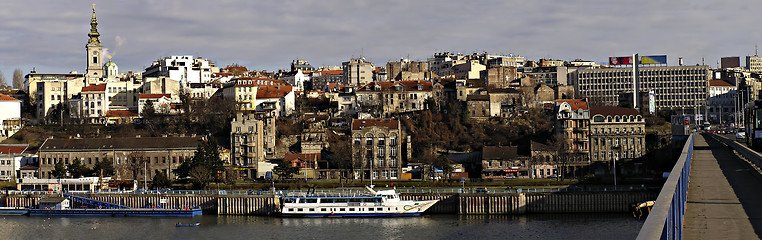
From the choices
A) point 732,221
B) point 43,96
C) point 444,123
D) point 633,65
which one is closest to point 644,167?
point 444,123

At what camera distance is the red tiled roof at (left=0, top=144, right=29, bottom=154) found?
7669 centimetres

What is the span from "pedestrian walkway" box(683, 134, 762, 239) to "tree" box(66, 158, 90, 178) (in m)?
56.1

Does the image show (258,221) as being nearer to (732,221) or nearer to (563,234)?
(563,234)

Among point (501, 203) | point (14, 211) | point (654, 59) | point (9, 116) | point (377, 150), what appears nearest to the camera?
point (501, 203)

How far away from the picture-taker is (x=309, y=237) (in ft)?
146

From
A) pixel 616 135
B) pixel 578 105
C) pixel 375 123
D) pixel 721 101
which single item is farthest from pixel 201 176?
pixel 721 101

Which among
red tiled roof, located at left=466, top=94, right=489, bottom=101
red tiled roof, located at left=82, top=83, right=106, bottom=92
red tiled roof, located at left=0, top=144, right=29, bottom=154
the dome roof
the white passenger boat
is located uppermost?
the dome roof

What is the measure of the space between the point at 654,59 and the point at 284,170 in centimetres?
6677

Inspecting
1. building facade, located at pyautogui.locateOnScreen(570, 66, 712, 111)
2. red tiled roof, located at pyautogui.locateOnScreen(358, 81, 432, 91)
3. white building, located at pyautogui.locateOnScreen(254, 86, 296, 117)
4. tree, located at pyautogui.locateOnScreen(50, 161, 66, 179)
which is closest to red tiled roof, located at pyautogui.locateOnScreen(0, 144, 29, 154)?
tree, located at pyautogui.locateOnScreen(50, 161, 66, 179)

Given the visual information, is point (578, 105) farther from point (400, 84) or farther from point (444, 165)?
point (400, 84)

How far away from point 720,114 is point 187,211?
83.7 meters

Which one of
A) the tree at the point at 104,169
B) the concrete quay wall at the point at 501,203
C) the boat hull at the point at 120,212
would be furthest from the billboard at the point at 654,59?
the boat hull at the point at 120,212

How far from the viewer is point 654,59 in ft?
376

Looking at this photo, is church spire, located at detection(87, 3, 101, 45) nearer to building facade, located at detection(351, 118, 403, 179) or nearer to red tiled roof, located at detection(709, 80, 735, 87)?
building facade, located at detection(351, 118, 403, 179)
